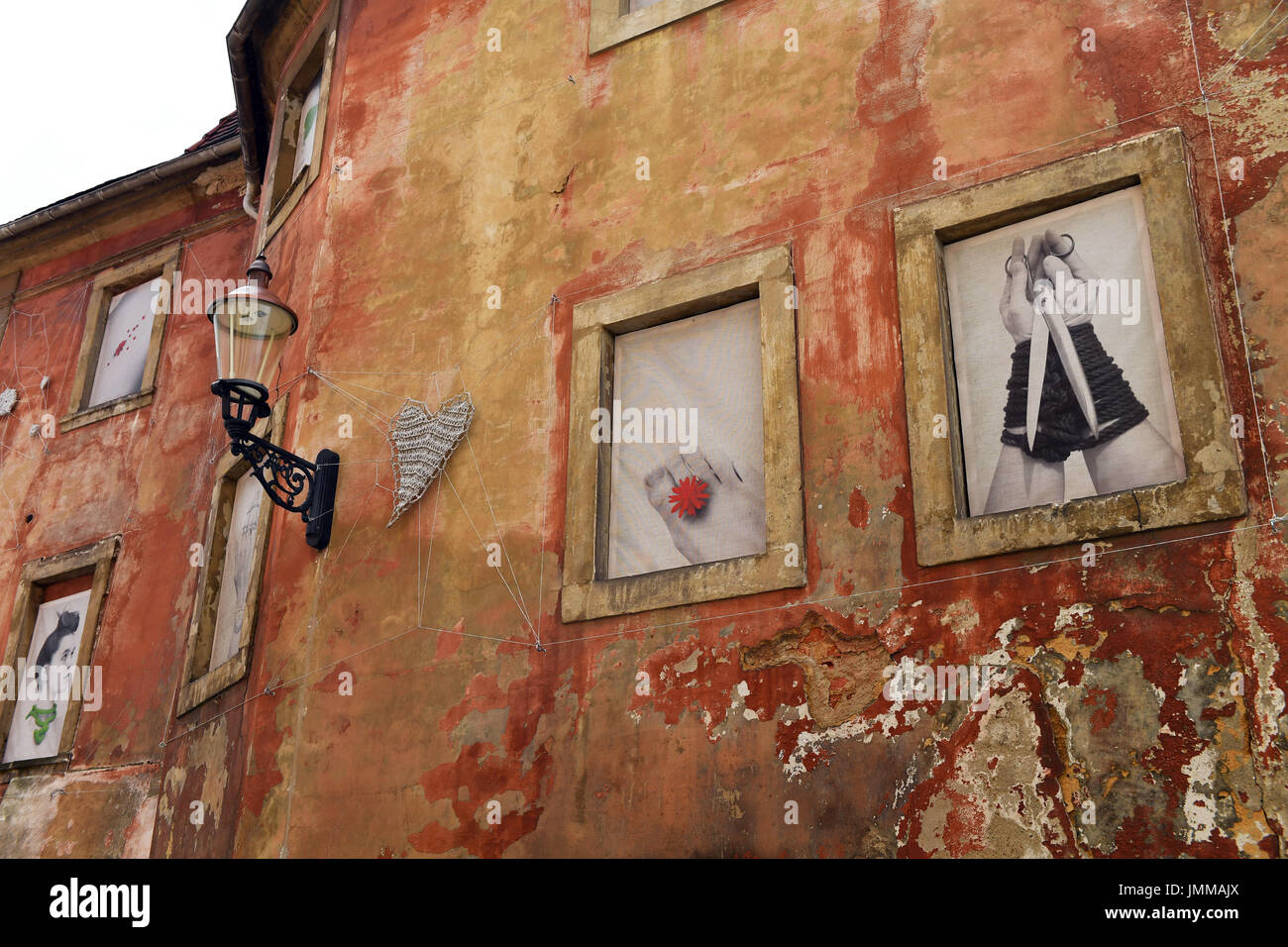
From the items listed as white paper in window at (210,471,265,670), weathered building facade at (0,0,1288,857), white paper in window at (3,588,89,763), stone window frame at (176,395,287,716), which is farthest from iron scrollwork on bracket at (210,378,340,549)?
white paper in window at (3,588,89,763)

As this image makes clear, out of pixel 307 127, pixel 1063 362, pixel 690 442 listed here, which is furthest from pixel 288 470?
pixel 1063 362

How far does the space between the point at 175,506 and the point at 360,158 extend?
3438 millimetres

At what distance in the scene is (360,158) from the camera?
866 cm

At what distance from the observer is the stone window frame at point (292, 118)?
9328 millimetres

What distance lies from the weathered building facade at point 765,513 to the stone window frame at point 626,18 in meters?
0.03

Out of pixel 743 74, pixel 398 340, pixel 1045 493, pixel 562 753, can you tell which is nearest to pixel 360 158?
pixel 398 340

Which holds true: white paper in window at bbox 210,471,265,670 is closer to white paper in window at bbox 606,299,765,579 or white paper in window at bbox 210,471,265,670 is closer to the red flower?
white paper in window at bbox 606,299,765,579

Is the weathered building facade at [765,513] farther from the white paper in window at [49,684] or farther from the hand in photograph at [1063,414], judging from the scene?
the white paper in window at [49,684]

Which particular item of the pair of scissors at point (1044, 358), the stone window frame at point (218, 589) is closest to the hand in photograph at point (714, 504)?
the pair of scissors at point (1044, 358)

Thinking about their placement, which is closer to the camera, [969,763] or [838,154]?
[969,763]

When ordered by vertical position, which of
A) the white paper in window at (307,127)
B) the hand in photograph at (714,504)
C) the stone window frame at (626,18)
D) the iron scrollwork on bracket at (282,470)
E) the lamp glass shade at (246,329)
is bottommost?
the hand in photograph at (714,504)

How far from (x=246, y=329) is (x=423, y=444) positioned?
3.62 feet

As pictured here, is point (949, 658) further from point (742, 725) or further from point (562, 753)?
point (562, 753)
